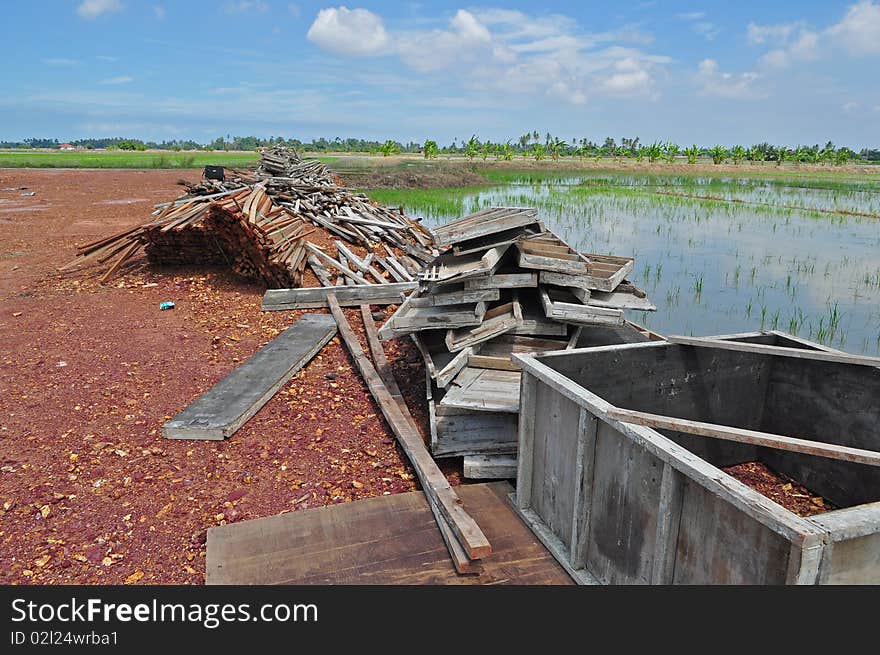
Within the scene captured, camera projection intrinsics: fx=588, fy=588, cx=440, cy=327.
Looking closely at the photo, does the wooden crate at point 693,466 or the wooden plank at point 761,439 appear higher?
the wooden plank at point 761,439

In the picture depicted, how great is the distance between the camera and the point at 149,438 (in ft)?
18.5

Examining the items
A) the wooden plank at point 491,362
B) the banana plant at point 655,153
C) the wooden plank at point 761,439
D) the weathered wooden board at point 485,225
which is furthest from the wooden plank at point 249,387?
the banana plant at point 655,153

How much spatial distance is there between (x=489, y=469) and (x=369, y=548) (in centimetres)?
145

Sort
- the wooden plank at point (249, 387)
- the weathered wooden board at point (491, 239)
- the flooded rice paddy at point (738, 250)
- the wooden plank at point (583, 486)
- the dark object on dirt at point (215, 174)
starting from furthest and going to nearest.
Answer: the dark object on dirt at point (215, 174), the flooded rice paddy at point (738, 250), the weathered wooden board at point (491, 239), the wooden plank at point (249, 387), the wooden plank at point (583, 486)

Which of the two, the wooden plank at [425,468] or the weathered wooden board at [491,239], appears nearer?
the wooden plank at [425,468]

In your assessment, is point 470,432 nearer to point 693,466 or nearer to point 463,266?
point 463,266

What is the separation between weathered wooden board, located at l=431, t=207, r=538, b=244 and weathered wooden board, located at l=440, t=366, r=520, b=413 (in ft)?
4.54

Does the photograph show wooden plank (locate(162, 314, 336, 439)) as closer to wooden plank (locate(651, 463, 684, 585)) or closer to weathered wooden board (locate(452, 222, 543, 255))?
weathered wooden board (locate(452, 222, 543, 255))

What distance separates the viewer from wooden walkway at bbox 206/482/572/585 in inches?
150

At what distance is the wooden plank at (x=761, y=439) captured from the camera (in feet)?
9.55

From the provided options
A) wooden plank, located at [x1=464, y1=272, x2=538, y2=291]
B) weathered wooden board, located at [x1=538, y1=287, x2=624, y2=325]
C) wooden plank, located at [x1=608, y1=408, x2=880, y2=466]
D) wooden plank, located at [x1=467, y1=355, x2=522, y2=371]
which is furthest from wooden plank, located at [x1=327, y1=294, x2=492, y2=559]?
weathered wooden board, located at [x1=538, y1=287, x2=624, y2=325]

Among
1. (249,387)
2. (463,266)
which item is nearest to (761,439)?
(463,266)

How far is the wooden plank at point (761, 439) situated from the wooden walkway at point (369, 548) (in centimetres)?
122

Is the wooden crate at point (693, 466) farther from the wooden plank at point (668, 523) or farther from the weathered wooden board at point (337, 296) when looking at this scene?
the weathered wooden board at point (337, 296)
